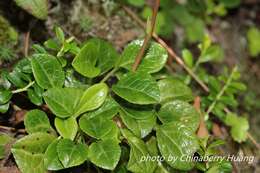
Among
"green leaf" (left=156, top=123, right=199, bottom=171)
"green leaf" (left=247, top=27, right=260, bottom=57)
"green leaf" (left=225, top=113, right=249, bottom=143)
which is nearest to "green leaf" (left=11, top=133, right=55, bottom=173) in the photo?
"green leaf" (left=156, top=123, right=199, bottom=171)

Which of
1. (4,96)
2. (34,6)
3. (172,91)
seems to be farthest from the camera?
(172,91)

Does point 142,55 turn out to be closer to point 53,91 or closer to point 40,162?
point 53,91

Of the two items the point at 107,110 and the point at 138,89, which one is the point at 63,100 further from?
the point at 138,89

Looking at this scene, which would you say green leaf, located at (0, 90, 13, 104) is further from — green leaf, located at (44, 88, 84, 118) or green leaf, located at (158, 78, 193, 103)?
green leaf, located at (158, 78, 193, 103)

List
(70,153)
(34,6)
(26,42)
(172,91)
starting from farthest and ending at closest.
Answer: (26,42) < (172,91) < (34,6) < (70,153)

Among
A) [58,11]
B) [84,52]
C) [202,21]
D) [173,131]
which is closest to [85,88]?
[84,52]

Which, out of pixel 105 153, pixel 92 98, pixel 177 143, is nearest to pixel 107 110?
pixel 92 98

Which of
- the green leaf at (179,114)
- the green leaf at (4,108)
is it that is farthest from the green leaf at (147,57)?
the green leaf at (4,108)

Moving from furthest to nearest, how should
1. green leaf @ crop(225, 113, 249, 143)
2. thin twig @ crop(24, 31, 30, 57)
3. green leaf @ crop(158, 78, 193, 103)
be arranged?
1. green leaf @ crop(225, 113, 249, 143)
2. thin twig @ crop(24, 31, 30, 57)
3. green leaf @ crop(158, 78, 193, 103)
